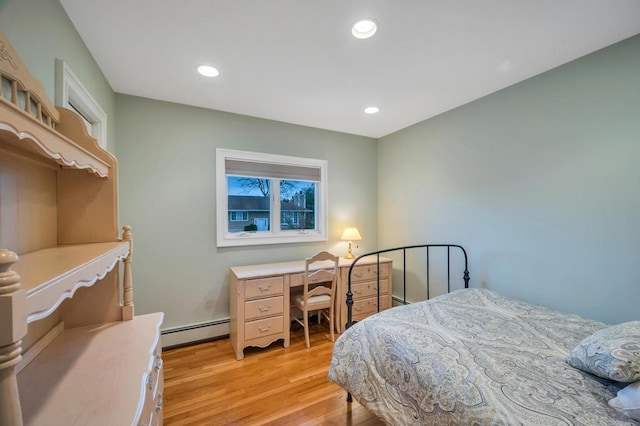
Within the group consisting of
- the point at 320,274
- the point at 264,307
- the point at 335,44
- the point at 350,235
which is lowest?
the point at 264,307

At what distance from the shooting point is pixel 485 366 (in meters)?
1.24

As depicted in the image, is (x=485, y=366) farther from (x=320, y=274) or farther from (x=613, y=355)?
(x=320, y=274)

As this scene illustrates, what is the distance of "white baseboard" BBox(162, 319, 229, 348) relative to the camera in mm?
2589

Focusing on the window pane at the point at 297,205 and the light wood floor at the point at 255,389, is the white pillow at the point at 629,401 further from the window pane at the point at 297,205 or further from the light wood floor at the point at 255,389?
the window pane at the point at 297,205

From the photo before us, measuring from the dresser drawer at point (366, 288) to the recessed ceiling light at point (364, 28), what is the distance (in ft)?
7.81

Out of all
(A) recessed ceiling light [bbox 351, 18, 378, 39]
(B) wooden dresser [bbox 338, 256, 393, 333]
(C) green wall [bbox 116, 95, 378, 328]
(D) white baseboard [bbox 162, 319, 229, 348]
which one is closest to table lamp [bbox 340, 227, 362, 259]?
(B) wooden dresser [bbox 338, 256, 393, 333]

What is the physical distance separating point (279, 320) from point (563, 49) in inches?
124

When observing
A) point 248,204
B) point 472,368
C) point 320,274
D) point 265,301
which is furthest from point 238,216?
point 472,368

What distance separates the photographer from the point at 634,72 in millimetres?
1679

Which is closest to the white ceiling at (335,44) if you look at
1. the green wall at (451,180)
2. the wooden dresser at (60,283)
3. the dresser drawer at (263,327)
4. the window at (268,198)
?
the green wall at (451,180)

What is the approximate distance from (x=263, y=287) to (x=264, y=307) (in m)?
0.20

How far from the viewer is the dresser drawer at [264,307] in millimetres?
2482

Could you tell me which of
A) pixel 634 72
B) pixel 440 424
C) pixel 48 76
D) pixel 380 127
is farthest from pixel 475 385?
pixel 380 127

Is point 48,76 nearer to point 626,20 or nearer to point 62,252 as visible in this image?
point 62,252
